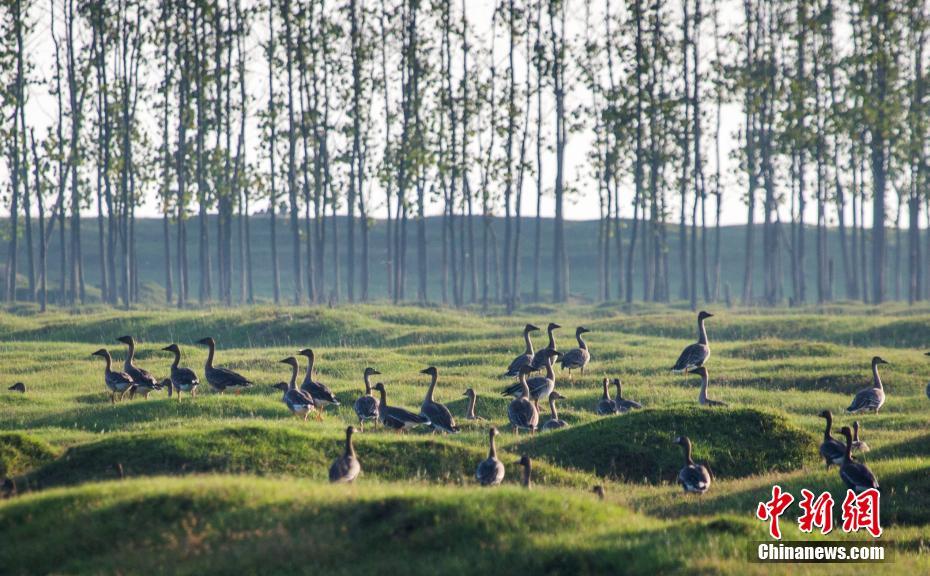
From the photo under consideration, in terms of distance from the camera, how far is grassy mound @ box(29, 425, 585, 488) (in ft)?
65.3

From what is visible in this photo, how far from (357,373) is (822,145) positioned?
188ft

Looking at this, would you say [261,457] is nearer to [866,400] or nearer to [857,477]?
[857,477]

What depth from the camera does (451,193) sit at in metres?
86.0

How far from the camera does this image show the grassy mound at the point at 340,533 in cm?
1391

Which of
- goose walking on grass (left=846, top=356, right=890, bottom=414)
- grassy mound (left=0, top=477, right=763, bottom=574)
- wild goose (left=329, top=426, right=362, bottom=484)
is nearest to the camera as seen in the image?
grassy mound (left=0, top=477, right=763, bottom=574)

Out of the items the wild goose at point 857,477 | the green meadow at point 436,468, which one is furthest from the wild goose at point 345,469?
the wild goose at point 857,477

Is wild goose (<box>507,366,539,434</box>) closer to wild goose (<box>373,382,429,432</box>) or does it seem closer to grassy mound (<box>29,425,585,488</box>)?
wild goose (<box>373,382,429,432</box>)

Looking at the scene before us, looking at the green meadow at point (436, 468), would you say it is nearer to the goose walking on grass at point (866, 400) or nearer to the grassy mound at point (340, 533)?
the grassy mound at point (340, 533)

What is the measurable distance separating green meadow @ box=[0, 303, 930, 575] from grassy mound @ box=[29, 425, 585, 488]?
5cm

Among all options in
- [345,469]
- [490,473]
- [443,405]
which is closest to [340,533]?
[345,469]

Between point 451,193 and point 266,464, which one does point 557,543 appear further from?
point 451,193

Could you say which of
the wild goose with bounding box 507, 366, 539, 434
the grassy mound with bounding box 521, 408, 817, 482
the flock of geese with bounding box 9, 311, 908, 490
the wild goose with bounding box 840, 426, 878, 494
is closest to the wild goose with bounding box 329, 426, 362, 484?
the flock of geese with bounding box 9, 311, 908, 490

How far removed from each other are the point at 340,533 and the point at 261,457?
644cm

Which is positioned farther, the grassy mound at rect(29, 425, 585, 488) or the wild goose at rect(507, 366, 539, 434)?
the wild goose at rect(507, 366, 539, 434)
